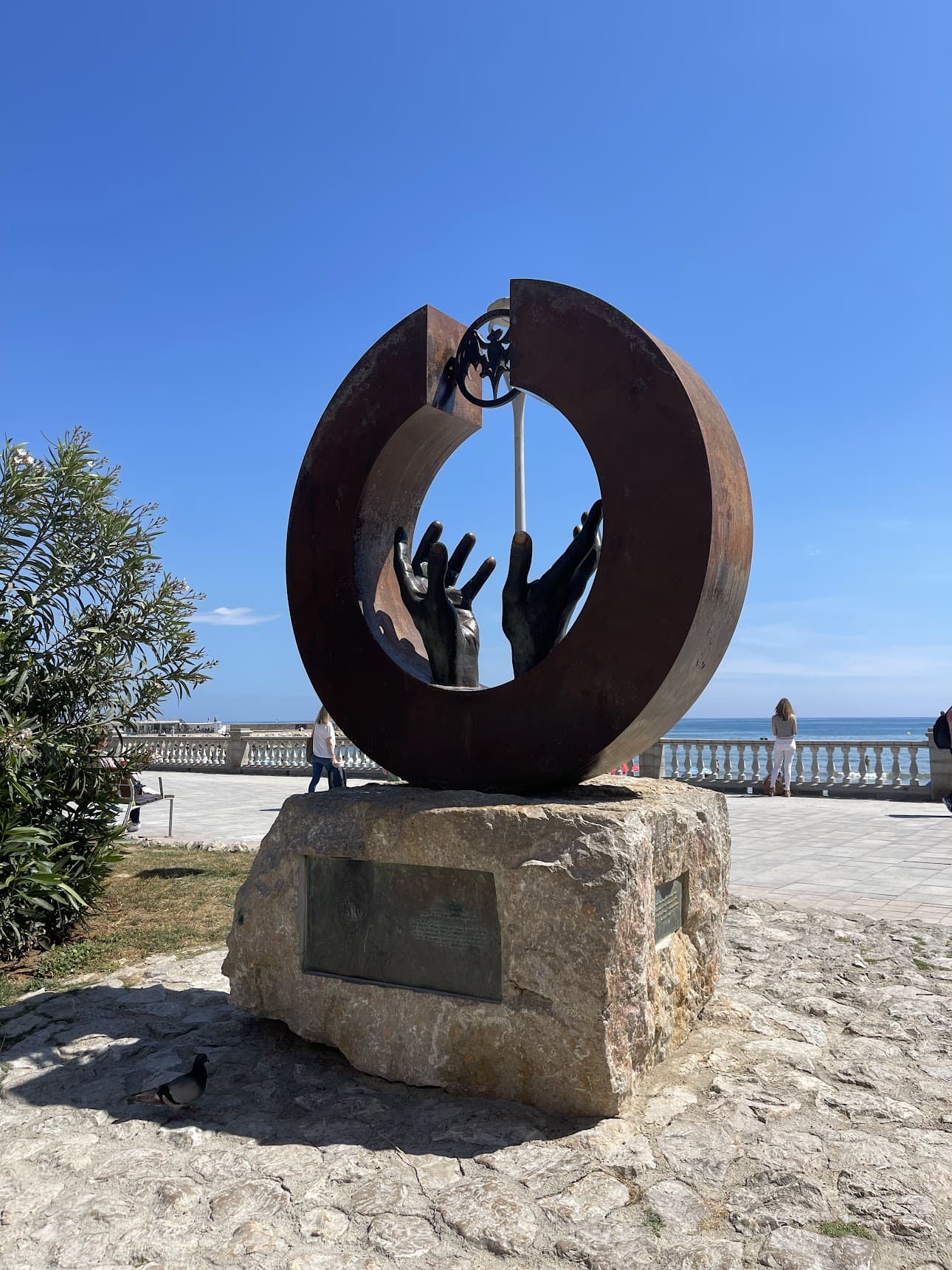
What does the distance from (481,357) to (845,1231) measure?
3.99 metres

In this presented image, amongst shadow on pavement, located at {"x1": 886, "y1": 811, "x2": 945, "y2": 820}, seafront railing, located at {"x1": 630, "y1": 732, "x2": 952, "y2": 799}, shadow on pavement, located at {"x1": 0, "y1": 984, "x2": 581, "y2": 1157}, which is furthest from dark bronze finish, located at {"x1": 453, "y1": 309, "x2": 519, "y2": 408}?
seafront railing, located at {"x1": 630, "y1": 732, "x2": 952, "y2": 799}

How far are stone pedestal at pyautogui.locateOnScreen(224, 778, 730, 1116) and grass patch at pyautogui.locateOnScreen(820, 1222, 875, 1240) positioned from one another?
886 millimetres

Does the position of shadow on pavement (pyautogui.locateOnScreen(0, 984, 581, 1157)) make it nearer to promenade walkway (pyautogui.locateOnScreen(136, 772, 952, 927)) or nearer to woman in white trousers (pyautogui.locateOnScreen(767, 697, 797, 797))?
promenade walkway (pyautogui.locateOnScreen(136, 772, 952, 927))

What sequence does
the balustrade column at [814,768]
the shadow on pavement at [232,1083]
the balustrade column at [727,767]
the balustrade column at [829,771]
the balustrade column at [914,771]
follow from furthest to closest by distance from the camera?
the balustrade column at [727,767] < the balustrade column at [814,768] < the balustrade column at [829,771] < the balustrade column at [914,771] < the shadow on pavement at [232,1083]

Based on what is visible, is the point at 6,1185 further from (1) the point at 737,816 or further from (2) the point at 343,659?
(1) the point at 737,816

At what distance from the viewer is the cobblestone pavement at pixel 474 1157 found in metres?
2.68

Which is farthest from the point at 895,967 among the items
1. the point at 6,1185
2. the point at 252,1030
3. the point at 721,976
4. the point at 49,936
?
the point at 49,936

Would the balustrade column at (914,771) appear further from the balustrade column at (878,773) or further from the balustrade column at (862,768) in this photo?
the balustrade column at (862,768)

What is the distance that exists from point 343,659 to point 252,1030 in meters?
1.90

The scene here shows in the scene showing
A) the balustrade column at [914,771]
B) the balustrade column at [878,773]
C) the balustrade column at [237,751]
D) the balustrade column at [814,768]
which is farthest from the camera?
the balustrade column at [237,751]

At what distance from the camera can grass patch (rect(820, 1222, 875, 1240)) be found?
8.82 ft

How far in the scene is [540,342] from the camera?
14.1 feet

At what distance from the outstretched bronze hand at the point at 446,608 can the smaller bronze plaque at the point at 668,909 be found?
1.40m

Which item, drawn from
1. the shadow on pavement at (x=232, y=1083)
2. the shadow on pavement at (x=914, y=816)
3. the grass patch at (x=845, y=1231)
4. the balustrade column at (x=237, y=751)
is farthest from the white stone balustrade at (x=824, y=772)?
the grass patch at (x=845, y=1231)
